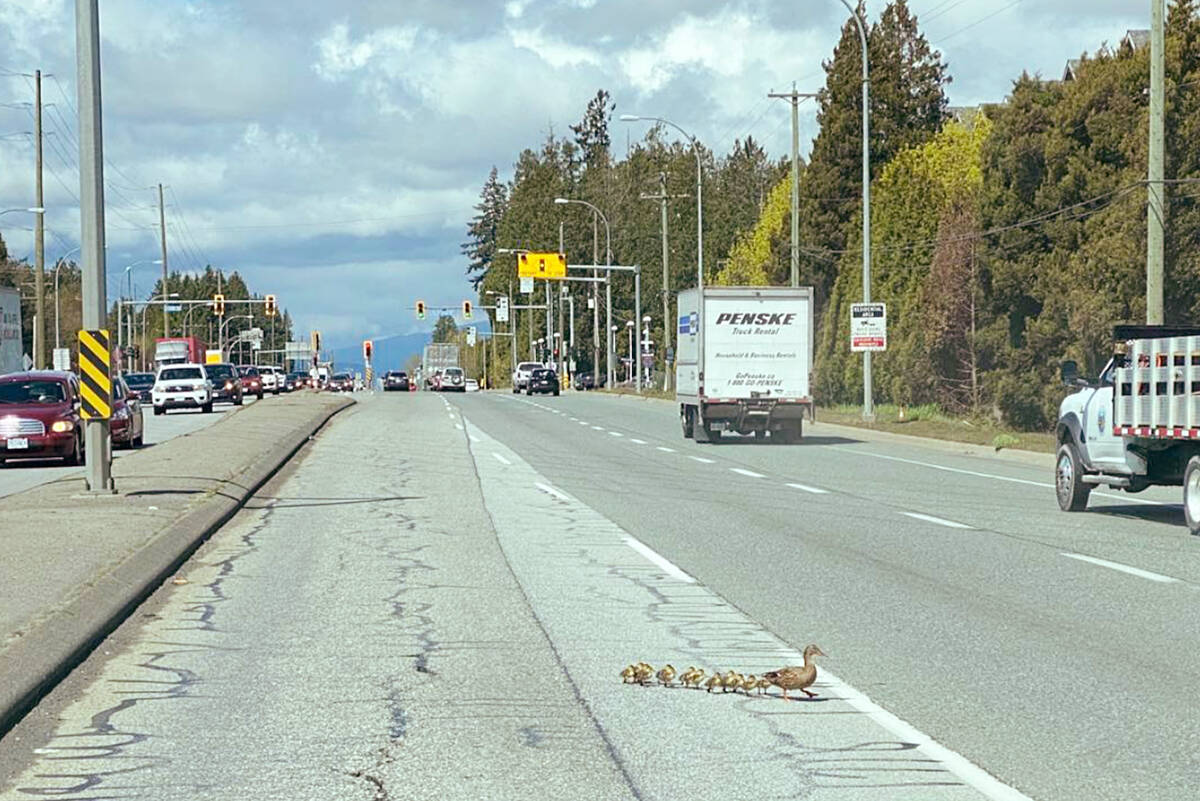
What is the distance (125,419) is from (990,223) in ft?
77.0

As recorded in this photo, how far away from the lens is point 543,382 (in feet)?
303

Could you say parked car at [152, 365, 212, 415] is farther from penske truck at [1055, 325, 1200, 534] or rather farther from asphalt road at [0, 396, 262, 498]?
penske truck at [1055, 325, 1200, 534]

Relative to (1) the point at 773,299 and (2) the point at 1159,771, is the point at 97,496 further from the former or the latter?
(1) the point at 773,299

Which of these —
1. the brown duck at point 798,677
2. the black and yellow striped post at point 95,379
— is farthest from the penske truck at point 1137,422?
the black and yellow striped post at point 95,379

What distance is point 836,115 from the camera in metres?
70.6

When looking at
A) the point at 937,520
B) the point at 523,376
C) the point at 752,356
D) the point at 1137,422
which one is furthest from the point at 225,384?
the point at 1137,422

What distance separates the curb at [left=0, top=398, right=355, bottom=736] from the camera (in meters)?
8.80

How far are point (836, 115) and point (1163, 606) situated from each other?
60.3 meters

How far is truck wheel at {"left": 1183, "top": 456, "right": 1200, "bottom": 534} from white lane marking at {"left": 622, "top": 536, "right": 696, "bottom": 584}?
5589 mm

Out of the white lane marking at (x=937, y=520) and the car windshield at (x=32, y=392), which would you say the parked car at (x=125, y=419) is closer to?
the car windshield at (x=32, y=392)

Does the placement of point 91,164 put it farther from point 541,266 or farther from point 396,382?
point 396,382

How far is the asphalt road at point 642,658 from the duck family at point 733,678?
0.11 metres

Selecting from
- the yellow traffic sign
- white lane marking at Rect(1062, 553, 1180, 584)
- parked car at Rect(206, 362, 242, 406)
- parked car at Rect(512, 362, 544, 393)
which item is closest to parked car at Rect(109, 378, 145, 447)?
white lane marking at Rect(1062, 553, 1180, 584)

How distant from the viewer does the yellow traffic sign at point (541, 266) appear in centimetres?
8417
